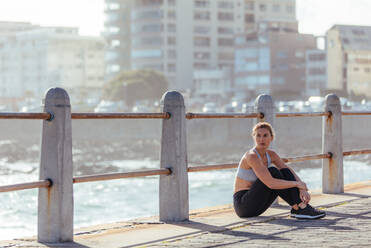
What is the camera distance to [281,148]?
312 ft

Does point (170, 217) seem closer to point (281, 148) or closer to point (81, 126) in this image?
point (281, 148)

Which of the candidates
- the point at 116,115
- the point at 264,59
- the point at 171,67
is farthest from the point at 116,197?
the point at 171,67

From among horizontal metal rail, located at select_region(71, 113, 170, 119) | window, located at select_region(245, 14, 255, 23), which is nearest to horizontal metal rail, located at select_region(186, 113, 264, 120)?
horizontal metal rail, located at select_region(71, 113, 170, 119)

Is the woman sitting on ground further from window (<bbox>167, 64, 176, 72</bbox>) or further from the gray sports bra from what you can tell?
window (<bbox>167, 64, 176, 72</bbox>)

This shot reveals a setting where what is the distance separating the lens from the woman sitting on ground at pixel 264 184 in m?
7.57

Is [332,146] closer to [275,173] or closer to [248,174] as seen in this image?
[248,174]

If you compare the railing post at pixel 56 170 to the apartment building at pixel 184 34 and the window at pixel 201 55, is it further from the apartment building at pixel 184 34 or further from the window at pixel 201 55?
the window at pixel 201 55

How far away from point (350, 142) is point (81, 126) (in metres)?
38.3

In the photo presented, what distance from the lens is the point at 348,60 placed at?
130000 millimetres

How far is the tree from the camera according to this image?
131875 millimetres

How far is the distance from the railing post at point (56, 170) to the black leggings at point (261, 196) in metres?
1.73

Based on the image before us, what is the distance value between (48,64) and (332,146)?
179 metres

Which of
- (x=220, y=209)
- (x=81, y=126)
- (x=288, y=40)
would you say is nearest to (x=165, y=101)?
(x=220, y=209)

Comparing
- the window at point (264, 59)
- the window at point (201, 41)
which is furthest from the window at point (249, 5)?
the window at point (264, 59)
